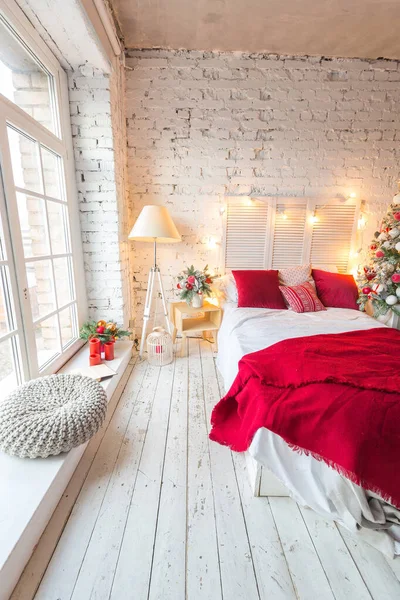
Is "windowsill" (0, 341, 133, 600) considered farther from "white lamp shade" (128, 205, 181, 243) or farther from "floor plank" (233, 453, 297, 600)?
"white lamp shade" (128, 205, 181, 243)

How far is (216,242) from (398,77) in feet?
8.05

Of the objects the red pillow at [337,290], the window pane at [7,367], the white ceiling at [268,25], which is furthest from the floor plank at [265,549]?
the white ceiling at [268,25]

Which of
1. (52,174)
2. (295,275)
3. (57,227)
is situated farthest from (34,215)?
(295,275)

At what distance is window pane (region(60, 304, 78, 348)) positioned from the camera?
211cm

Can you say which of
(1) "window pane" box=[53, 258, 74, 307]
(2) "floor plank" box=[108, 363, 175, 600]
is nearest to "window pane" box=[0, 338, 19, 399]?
(1) "window pane" box=[53, 258, 74, 307]

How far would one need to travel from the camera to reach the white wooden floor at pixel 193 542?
35.7 inches

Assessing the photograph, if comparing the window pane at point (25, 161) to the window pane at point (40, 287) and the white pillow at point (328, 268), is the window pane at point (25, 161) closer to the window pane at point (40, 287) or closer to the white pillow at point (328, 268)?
the window pane at point (40, 287)

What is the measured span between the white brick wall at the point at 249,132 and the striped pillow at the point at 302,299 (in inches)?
40.5

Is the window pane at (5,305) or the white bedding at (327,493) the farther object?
the window pane at (5,305)

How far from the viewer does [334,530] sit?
1.09 m

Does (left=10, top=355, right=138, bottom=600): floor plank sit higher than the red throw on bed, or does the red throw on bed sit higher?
the red throw on bed

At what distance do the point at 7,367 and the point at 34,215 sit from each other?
3.28ft

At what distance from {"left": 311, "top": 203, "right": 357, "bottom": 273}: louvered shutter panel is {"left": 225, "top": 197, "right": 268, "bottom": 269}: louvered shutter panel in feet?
1.98

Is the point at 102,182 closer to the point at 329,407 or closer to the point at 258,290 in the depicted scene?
the point at 258,290
